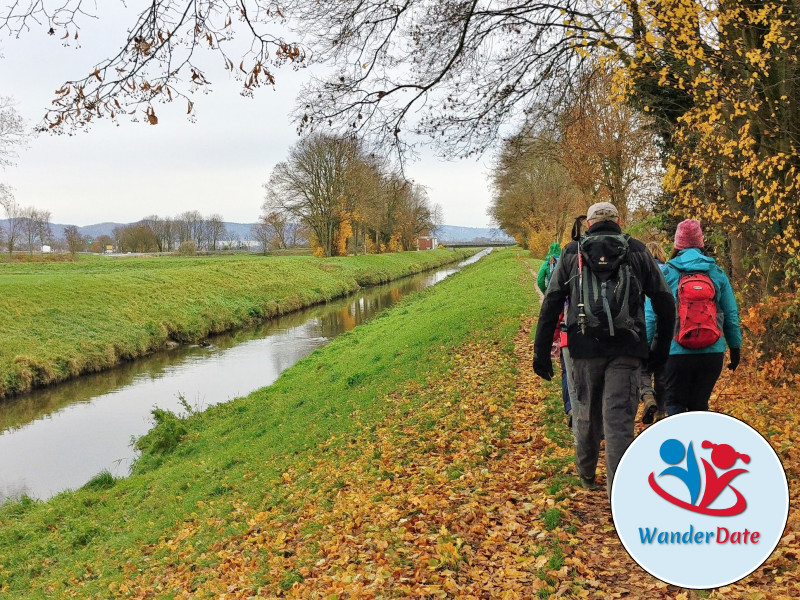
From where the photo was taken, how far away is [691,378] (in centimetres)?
530

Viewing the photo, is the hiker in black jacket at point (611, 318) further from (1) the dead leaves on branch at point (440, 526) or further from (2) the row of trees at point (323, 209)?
(2) the row of trees at point (323, 209)

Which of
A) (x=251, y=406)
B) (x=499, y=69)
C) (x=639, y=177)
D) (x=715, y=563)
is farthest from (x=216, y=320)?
(x=715, y=563)

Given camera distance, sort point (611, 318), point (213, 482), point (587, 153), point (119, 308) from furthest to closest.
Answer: point (119, 308) → point (587, 153) → point (213, 482) → point (611, 318)

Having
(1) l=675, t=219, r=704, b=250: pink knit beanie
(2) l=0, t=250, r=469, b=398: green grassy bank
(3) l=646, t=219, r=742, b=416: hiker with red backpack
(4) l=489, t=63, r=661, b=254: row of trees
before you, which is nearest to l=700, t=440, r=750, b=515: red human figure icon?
(3) l=646, t=219, r=742, b=416: hiker with red backpack

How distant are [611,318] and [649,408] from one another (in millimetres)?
2158

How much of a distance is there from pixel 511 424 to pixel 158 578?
475 centimetres

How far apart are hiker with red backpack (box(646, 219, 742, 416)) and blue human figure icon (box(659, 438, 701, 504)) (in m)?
3.47

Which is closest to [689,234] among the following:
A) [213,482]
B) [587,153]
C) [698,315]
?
[698,315]

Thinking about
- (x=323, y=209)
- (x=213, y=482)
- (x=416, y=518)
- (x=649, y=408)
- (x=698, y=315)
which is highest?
(x=323, y=209)

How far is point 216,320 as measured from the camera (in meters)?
27.9

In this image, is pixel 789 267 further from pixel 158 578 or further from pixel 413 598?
pixel 158 578

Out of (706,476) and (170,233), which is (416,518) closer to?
(706,476)

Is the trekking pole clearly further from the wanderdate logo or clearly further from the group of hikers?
the wanderdate logo

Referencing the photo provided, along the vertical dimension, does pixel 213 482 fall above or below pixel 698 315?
below
